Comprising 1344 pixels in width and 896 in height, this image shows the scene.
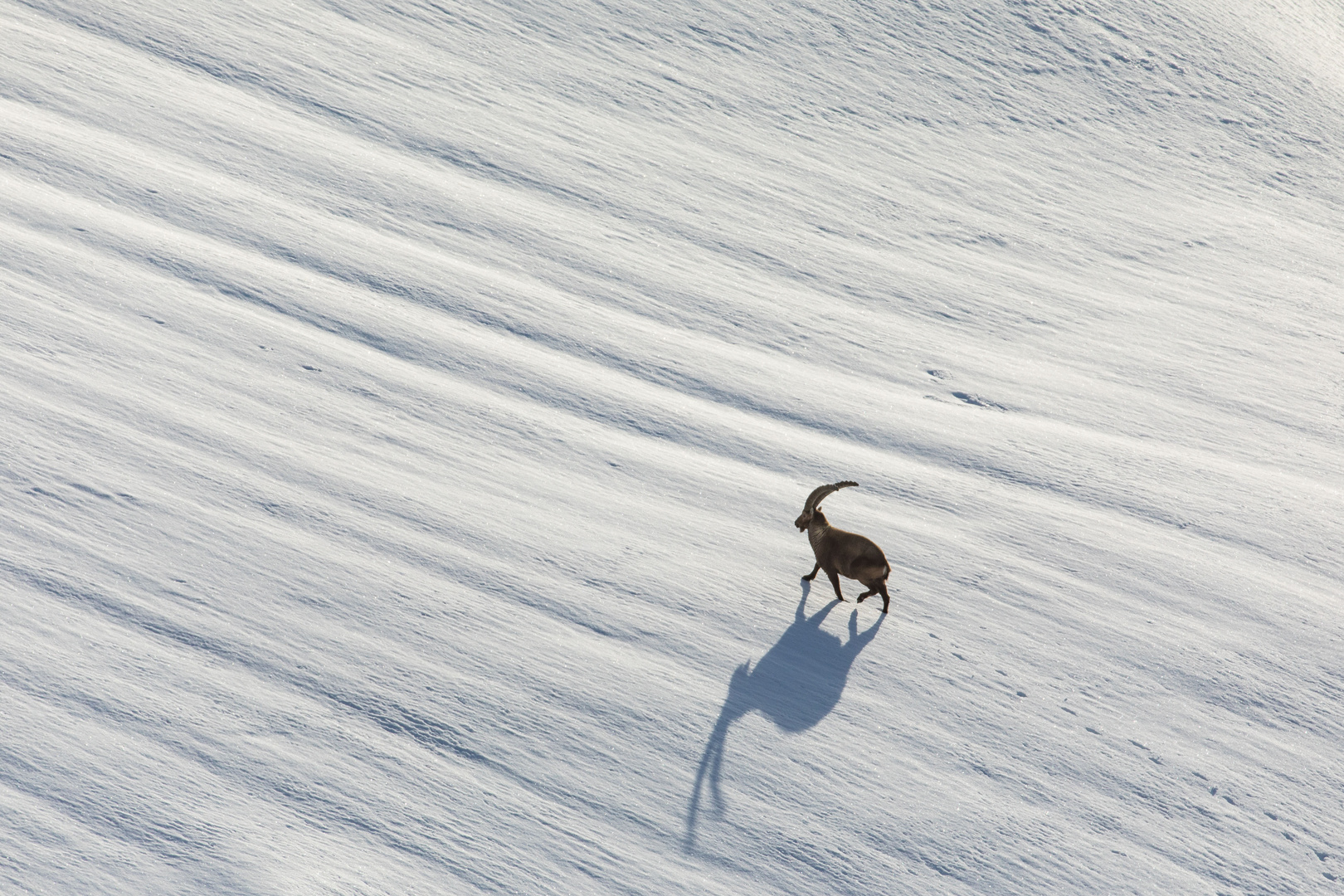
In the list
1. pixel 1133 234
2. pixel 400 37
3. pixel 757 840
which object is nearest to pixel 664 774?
pixel 757 840

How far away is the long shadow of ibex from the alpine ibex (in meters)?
0.28

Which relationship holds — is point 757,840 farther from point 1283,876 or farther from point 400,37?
point 400,37

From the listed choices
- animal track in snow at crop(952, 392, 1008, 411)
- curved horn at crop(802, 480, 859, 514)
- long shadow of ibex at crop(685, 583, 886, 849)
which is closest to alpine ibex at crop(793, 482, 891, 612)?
curved horn at crop(802, 480, 859, 514)

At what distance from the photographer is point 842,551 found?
3668 mm

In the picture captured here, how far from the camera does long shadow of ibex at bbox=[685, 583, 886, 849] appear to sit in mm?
3537

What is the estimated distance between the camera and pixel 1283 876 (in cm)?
344

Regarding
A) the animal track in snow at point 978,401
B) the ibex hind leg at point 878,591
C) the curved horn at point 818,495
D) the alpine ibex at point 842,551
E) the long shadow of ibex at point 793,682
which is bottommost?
the long shadow of ibex at point 793,682

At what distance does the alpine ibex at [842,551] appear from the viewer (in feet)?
11.9

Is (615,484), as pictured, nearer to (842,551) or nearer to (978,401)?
(842,551)

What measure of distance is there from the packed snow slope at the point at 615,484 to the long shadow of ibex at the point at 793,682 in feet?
0.07

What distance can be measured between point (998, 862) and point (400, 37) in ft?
28.7

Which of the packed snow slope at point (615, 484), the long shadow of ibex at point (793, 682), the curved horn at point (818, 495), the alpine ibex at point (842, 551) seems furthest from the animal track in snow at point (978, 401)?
the curved horn at point (818, 495)

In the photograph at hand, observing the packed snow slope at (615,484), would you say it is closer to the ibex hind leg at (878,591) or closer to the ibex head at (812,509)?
the ibex hind leg at (878,591)

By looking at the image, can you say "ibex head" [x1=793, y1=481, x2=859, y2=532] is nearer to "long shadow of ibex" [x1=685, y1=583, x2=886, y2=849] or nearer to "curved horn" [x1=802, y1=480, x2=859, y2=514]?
"curved horn" [x1=802, y1=480, x2=859, y2=514]
